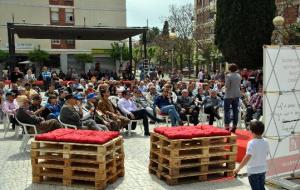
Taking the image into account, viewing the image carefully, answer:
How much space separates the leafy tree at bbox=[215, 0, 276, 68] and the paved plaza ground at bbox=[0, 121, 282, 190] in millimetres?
26635

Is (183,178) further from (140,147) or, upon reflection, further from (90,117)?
(90,117)

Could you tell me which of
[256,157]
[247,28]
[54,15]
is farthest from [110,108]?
[54,15]

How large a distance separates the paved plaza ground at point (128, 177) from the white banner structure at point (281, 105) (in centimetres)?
80

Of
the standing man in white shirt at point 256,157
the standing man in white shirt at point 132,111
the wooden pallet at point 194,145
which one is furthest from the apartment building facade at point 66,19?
the standing man in white shirt at point 256,157

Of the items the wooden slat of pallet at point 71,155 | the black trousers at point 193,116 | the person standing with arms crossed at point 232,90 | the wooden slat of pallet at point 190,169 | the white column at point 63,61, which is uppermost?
the white column at point 63,61

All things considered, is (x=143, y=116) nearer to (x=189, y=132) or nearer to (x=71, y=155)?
(x=189, y=132)

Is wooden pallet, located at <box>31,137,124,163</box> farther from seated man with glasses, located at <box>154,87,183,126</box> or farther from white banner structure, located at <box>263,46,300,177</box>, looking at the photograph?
seated man with glasses, located at <box>154,87,183,126</box>

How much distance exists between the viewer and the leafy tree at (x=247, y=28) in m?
35.0

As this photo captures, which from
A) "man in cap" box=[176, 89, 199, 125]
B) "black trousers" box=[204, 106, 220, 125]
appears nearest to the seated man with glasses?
"man in cap" box=[176, 89, 199, 125]

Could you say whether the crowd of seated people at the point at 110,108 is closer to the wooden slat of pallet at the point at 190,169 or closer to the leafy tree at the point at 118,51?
the wooden slat of pallet at the point at 190,169

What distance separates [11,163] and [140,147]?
318cm

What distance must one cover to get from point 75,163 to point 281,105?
12.0ft

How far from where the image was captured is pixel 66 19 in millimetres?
55625

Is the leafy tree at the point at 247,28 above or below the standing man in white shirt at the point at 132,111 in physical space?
above
